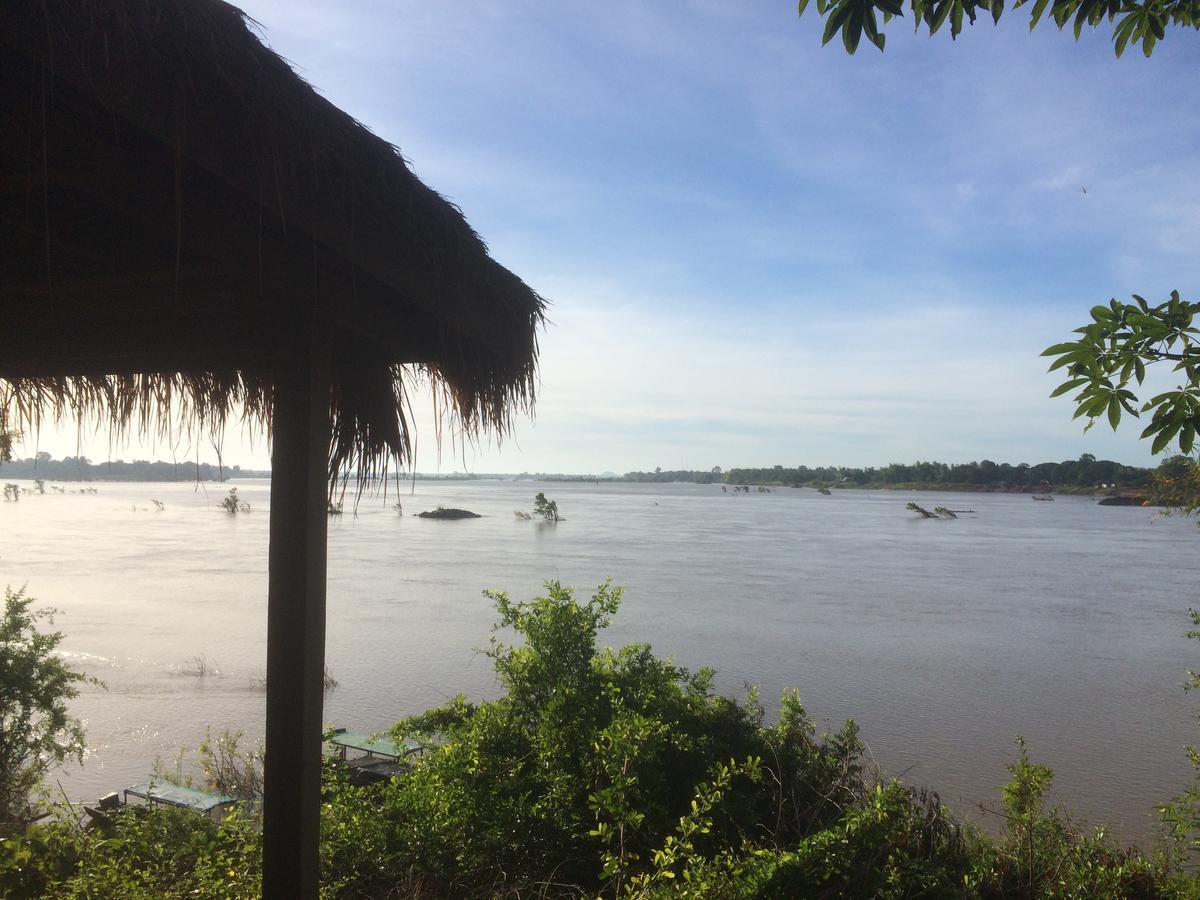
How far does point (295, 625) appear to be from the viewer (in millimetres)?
1392

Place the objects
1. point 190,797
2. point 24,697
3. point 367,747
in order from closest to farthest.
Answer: point 190,797 < point 367,747 < point 24,697

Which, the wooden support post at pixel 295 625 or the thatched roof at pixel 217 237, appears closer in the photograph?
the thatched roof at pixel 217 237

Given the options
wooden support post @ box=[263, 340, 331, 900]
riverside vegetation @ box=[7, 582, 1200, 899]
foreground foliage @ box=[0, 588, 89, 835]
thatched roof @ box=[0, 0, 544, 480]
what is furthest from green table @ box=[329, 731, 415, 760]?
wooden support post @ box=[263, 340, 331, 900]

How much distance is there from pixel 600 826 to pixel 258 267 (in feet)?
5.65

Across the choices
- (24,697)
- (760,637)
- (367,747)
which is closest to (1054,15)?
(367,747)

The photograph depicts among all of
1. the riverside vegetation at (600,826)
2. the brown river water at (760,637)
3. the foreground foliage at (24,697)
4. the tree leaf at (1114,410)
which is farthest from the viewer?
the brown river water at (760,637)

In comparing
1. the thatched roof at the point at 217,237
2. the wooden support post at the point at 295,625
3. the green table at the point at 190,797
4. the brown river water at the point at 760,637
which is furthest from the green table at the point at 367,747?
the wooden support post at the point at 295,625

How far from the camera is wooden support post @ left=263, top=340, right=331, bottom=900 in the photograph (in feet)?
4.58

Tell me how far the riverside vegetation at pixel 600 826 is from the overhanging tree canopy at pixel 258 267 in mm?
1080

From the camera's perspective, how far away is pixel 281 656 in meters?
1.40

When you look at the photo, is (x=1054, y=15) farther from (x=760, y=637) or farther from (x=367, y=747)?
(x=760, y=637)

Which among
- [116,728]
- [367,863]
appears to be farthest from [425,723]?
[116,728]

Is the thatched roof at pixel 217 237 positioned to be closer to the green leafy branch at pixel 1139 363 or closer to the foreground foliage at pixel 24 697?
the green leafy branch at pixel 1139 363

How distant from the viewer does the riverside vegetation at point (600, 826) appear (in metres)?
2.25
